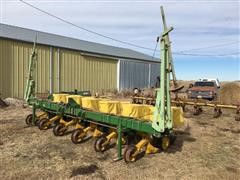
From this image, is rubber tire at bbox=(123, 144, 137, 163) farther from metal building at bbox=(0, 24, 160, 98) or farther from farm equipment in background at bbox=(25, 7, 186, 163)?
metal building at bbox=(0, 24, 160, 98)

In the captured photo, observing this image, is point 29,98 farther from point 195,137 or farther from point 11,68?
point 11,68

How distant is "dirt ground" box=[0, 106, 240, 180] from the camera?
5.82m

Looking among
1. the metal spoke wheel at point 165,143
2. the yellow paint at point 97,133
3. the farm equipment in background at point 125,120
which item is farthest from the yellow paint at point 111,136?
the metal spoke wheel at point 165,143

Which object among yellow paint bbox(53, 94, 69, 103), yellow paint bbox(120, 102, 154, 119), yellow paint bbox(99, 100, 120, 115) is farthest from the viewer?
yellow paint bbox(53, 94, 69, 103)

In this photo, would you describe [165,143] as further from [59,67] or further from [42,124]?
[59,67]

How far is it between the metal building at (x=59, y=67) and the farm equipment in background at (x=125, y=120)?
859 cm

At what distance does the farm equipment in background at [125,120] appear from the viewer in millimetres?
6219

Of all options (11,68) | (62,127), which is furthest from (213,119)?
(11,68)

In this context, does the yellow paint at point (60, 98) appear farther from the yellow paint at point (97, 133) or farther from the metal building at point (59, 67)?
the metal building at point (59, 67)

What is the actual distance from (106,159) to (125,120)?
1.03 metres

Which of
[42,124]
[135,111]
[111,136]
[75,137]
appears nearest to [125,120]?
[135,111]

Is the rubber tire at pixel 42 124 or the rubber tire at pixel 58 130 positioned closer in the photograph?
the rubber tire at pixel 58 130

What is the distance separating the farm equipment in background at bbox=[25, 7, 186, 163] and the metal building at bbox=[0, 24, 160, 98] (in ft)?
28.2

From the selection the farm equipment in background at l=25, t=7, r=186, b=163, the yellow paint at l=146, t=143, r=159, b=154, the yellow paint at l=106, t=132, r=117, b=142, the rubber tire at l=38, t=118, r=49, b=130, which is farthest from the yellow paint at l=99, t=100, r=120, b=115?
the rubber tire at l=38, t=118, r=49, b=130
